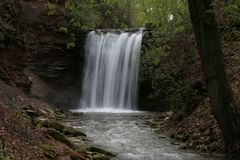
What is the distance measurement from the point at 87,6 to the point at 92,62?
21.0 metres

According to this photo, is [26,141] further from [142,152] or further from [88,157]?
[142,152]

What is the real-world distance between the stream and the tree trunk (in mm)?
1141

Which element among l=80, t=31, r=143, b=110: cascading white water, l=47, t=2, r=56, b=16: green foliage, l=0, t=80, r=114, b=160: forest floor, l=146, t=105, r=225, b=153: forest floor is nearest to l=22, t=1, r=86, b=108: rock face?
l=80, t=31, r=143, b=110: cascading white water

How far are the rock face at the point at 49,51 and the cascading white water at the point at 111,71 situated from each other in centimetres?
144

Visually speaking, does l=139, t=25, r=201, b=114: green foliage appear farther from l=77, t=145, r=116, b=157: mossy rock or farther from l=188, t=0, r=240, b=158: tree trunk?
l=188, t=0, r=240, b=158: tree trunk

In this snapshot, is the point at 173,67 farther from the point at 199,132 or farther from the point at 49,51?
the point at 49,51

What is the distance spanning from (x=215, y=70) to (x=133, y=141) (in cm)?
489

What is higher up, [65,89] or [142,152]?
[65,89]

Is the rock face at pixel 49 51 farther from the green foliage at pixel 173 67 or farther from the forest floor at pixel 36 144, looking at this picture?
the forest floor at pixel 36 144

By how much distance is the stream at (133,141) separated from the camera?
11852 mm

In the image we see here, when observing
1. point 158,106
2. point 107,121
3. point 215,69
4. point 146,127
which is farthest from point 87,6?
point 158,106

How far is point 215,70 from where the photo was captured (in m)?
10.3

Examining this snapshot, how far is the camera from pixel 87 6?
10625 millimetres

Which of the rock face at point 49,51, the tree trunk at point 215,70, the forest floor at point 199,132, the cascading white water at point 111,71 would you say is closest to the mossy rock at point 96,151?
the forest floor at point 199,132
